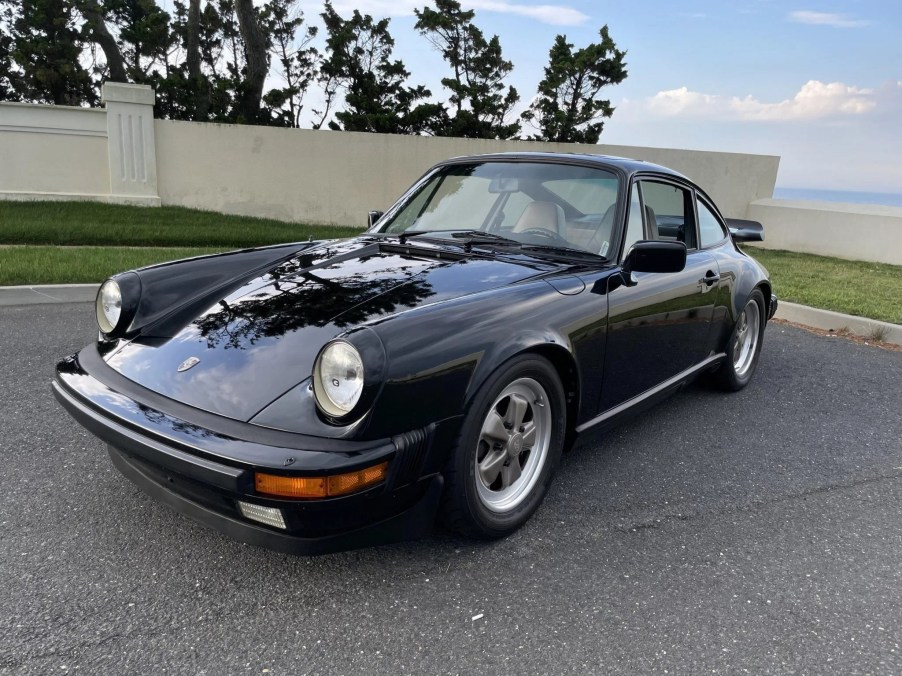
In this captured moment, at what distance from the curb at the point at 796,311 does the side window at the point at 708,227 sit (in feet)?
9.40

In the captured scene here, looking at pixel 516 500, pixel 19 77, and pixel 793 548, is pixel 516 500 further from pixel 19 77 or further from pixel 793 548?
pixel 19 77

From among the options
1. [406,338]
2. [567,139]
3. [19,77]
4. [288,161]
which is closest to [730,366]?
[406,338]

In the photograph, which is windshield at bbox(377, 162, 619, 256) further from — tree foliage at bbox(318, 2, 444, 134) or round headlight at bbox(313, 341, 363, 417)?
tree foliage at bbox(318, 2, 444, 134)

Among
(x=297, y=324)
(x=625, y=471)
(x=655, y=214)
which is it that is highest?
(x=655, y=214)

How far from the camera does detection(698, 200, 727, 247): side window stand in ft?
13.2

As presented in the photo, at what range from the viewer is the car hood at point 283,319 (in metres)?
2.18

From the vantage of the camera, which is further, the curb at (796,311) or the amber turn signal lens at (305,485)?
the curb at (796,311)

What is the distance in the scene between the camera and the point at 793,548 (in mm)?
2572

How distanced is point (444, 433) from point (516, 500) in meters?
0.59

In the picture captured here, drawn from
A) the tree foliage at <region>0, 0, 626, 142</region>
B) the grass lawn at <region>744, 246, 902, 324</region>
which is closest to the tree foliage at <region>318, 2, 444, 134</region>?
the tree foliage at <region>0, 0, 626, 142</region>

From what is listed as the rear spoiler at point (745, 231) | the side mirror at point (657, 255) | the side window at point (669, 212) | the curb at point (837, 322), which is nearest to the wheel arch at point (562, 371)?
the side mirror at point (657, 255)

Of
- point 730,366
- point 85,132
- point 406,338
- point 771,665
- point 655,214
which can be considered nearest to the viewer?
point 771,665

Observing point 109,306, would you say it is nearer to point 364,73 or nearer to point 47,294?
point 47,294

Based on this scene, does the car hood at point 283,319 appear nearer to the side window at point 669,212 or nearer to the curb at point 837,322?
the side window at point 669,212
